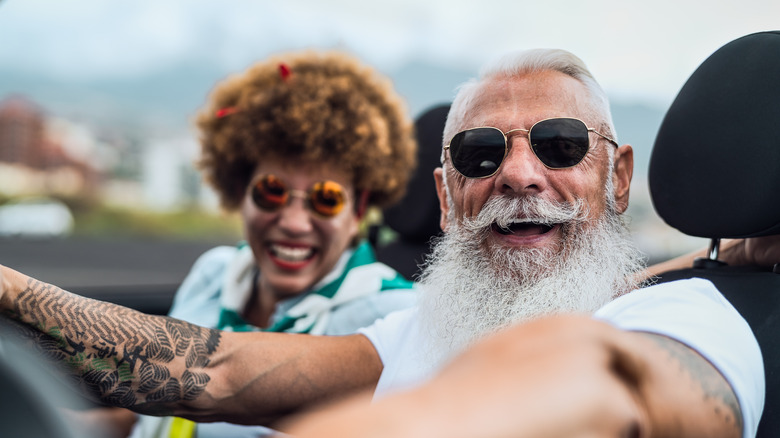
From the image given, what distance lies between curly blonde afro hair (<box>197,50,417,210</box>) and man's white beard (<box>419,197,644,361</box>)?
1.05 metres

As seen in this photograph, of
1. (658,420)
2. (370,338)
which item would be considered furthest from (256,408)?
(658,420)

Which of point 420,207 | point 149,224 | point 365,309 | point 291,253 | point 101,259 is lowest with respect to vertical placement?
point 149,224

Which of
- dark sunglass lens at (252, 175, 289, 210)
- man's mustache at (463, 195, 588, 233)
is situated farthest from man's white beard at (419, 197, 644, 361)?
dark sunglass lens at (252, 175, 289, 210)

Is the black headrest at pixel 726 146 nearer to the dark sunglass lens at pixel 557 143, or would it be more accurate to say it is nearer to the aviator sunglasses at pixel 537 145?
the aviator sunglasses at pixel 537 145

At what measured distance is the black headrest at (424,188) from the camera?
3.22 metres

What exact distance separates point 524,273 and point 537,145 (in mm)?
337

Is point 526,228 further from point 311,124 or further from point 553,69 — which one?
point 311,124

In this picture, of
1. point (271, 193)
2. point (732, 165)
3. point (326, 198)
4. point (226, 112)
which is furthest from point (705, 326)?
point (226, 112)

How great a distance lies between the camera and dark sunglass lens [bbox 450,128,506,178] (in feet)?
6.19

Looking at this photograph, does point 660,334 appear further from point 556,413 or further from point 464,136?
point 464,136

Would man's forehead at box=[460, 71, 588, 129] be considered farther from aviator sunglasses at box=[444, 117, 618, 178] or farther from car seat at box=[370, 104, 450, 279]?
car seat at box=[370, 104, 450, 279]

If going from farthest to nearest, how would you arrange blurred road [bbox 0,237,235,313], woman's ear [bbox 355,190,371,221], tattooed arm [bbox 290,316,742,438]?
blurred road [bbox 0,237,235,313] → woman's ear [bbox 355,190,371,221] → tattooed arm [bbox 290,316,742,438]

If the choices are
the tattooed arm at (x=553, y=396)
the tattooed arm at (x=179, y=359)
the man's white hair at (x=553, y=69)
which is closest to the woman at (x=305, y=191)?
the tattooed arm at (x=179, y=359)

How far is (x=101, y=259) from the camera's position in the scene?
15.5 meters
